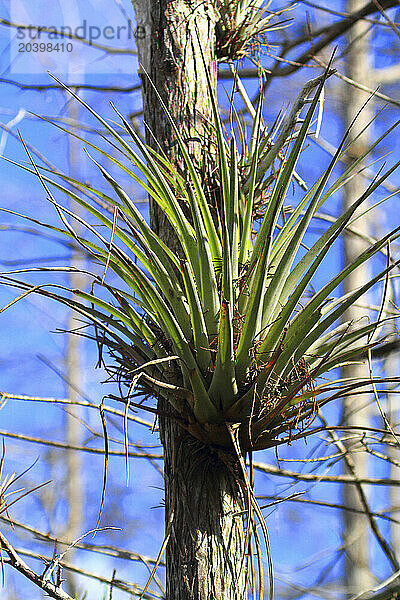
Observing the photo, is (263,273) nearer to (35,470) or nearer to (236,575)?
(236,575)

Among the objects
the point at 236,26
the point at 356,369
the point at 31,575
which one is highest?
the point at 236,26

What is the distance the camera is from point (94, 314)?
971 millimetres

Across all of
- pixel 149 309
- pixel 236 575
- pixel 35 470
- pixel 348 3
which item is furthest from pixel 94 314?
pixel 35 470

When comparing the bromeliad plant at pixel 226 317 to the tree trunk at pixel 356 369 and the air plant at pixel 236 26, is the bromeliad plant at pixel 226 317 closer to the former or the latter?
the air plant at pixel 236 26

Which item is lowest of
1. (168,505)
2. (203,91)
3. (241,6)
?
(168,505)

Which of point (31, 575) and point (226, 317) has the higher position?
point (226, 317)

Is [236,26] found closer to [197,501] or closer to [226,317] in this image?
[226,317]

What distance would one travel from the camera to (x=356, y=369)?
9.23 ft

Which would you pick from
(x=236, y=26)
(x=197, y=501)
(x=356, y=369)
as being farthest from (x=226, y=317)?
(x=356, y=369)

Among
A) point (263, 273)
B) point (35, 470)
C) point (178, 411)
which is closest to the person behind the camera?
point (263, 273)

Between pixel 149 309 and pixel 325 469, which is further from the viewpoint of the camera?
pixel 325 469

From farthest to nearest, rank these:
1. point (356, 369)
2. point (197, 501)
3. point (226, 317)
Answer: point (356, 369) → point (197, 501) → point (226, 317)

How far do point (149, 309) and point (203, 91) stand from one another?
0.52 meters

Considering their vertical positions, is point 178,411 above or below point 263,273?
below
